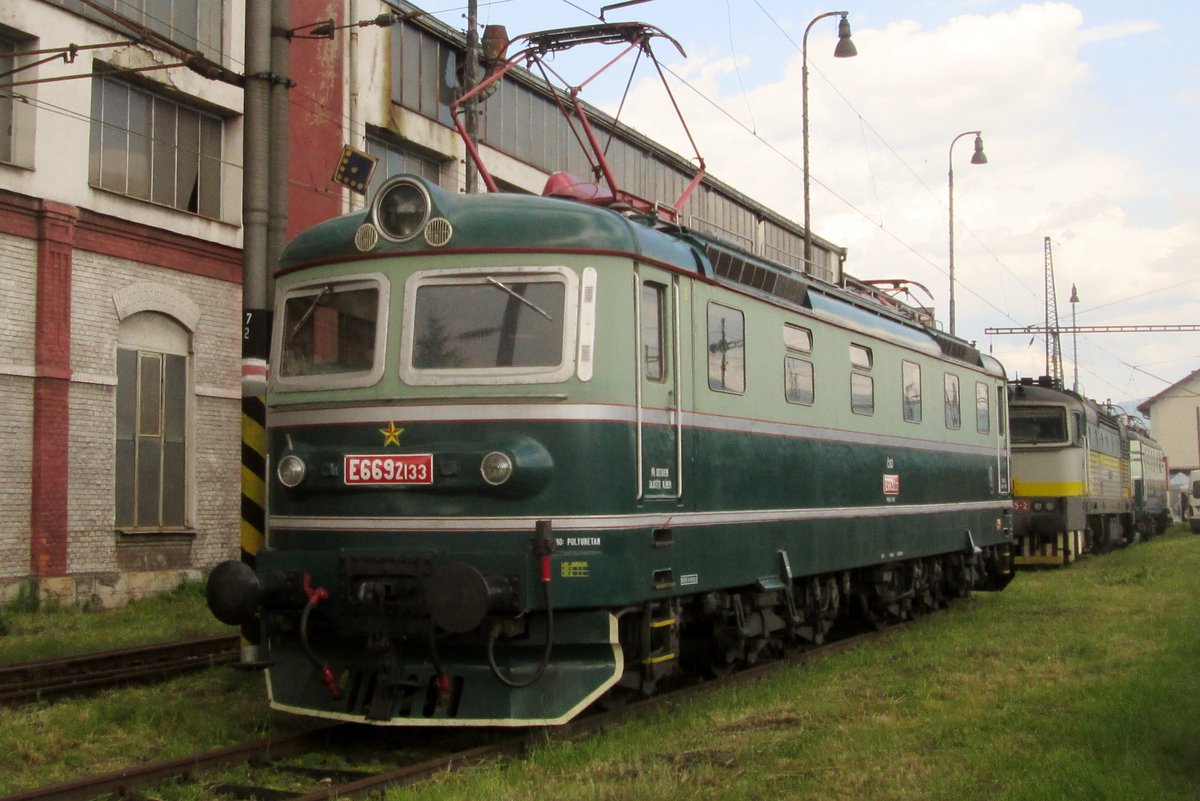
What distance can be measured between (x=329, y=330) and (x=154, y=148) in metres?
11.3

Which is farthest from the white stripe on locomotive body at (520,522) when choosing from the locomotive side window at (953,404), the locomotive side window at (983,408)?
the locomotive side window at (983,408)

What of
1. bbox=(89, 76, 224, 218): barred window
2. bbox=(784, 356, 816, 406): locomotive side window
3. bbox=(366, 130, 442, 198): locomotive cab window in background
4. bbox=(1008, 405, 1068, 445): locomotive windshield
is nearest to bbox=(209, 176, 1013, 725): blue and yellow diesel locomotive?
bbox=(784, 356, 816, 406): locomotive side window

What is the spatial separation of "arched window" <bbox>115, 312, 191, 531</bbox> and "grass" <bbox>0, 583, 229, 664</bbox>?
4.20 feet

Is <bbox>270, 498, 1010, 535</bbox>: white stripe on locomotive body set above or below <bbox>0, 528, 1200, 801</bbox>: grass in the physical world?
above

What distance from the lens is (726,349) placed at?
9609 mm

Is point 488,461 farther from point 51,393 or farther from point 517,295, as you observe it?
point 51,393

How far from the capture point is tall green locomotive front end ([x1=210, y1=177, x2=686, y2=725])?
766cm

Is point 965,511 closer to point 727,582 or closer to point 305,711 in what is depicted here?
point 727,582

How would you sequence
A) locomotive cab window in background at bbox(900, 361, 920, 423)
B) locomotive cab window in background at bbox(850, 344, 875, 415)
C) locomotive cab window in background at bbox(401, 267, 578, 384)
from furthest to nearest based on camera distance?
locomotive cab window in background at bbox(900, 361, 920, 423), locomotive cab window in background at bbox(850, 344, 875, 415), locomotive cab window in background at bbox(401, 267, 578, 384)

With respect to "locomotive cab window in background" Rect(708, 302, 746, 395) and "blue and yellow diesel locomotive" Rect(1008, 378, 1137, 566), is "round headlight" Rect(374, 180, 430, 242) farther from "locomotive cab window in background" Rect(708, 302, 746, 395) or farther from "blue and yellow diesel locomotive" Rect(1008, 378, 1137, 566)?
"blue and yellow diesel locomotive" Rect(1008, 378, 1137, 566)

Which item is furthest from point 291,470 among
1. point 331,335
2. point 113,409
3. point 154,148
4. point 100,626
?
point 154,148

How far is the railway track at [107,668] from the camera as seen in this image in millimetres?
9797

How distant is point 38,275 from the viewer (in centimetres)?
1622

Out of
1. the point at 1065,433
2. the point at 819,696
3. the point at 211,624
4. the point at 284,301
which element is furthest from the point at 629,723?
the point at 1065,433
